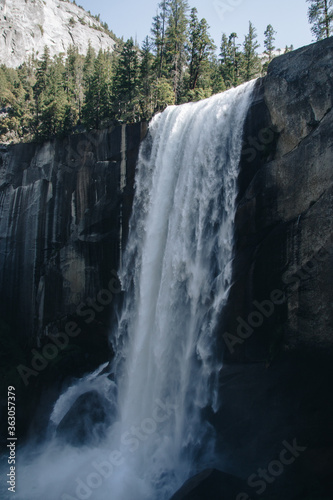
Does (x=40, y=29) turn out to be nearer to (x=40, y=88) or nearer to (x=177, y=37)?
(x=40, y=88)

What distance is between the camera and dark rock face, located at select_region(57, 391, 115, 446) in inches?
685

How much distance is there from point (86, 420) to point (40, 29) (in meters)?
104

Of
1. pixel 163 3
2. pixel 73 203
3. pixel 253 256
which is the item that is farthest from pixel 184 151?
pixel 163 3

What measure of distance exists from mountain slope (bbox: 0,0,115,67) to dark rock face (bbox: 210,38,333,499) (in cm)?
9095

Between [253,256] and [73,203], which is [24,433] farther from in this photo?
[253,256]

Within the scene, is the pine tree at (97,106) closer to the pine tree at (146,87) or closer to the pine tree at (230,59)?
the pine tree at (146,87)

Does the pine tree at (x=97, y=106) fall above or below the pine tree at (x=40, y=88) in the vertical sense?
below

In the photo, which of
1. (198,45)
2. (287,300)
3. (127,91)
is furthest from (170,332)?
(198,45)

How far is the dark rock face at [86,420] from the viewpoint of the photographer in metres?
17.4

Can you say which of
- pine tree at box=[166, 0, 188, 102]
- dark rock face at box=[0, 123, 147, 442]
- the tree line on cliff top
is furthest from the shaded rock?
pine tree at box=[166, 0, 188, 102]

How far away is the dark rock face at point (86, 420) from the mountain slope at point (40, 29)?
89917 millimetres

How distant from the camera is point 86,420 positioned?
1777cm

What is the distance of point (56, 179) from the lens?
25.5 m

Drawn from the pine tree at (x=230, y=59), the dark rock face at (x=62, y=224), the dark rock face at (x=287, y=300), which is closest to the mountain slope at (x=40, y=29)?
the pine tree at (x=230, y=59)
